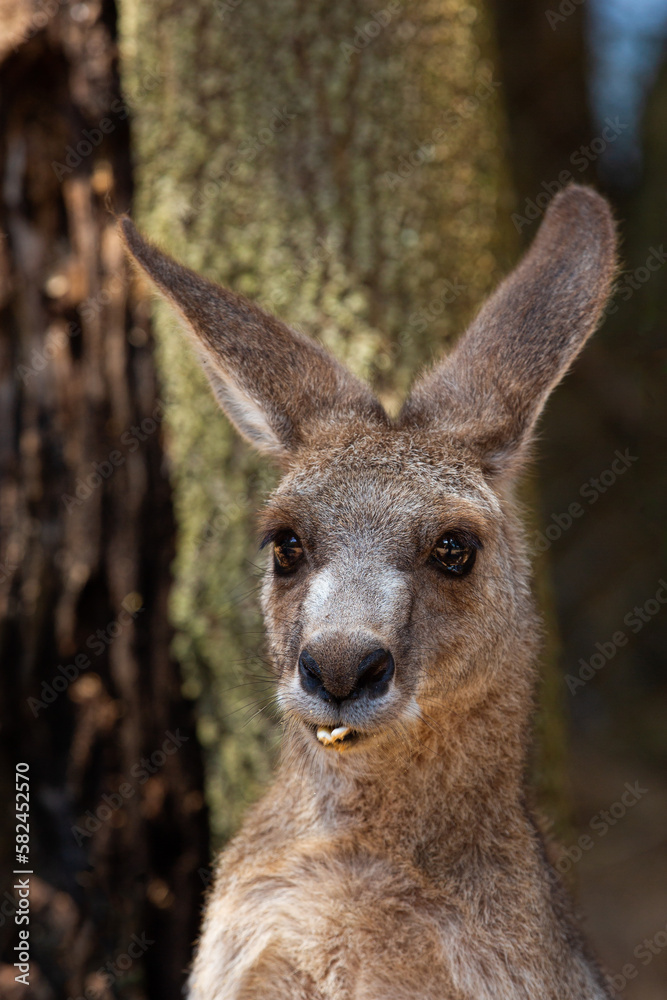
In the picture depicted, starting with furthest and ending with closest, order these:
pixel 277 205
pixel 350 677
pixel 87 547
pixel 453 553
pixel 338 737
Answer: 1. pixel 87 547
2. pixel 277 205
3. pixel 453 553
4. pixel 338 737
5. pixel 350 677

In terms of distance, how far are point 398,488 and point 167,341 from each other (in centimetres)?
181

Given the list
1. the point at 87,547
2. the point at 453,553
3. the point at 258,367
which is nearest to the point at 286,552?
the point at 453,553

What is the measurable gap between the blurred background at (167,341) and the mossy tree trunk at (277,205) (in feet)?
0.04

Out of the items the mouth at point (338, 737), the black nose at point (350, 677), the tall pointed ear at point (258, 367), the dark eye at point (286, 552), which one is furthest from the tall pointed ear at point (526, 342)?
the mouth at point (338, 737)

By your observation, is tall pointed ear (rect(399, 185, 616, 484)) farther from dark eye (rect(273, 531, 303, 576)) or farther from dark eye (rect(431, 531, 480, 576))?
dark eye (rect(273, 531, 303, 576))

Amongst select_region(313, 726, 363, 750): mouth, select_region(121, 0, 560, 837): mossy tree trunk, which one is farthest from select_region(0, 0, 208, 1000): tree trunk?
select_region(313, 726, 363, 750): mouth

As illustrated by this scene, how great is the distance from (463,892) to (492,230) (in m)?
3.14

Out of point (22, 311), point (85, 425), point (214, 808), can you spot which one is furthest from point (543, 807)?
point (22, 311)

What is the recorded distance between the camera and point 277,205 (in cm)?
480

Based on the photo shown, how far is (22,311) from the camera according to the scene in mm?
5035

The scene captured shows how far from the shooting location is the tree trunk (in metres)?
4.86

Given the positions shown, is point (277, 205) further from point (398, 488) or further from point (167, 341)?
point (398, 488)

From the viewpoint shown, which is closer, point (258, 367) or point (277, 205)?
point (258, 367)

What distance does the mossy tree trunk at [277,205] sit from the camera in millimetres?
4738
